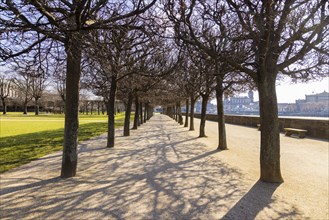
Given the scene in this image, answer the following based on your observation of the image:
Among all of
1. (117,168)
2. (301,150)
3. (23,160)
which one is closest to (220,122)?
(301,150)

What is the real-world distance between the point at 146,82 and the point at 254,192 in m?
11.8

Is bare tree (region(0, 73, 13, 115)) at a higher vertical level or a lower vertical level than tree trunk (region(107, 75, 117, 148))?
higher

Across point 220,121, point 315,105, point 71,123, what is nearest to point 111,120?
point 220,121

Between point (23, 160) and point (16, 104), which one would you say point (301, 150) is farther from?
point (16, 104)

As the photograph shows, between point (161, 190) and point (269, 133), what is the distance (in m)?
3.22

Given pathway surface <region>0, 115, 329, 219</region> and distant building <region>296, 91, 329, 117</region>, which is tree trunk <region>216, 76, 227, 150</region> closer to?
pathway surface <region>0, 115, 329, 219</region>

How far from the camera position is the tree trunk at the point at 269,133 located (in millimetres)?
6660

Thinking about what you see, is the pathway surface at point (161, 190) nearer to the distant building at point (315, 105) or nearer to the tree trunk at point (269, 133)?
the tree trunk at point (269, 133)

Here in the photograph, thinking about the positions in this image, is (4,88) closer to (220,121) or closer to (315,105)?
(220,121)

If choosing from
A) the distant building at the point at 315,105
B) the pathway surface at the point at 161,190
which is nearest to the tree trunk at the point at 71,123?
the pathway surface at the point at 161,190

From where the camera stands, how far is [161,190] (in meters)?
5.77

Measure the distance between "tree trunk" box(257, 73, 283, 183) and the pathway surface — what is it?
0.37m

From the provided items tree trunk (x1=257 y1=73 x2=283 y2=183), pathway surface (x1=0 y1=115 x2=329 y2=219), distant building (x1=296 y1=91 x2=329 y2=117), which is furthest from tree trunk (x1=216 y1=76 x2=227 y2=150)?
distant building (x1=296 y1=91 x2=329 y2=117)

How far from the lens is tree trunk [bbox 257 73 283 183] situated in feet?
21.9
